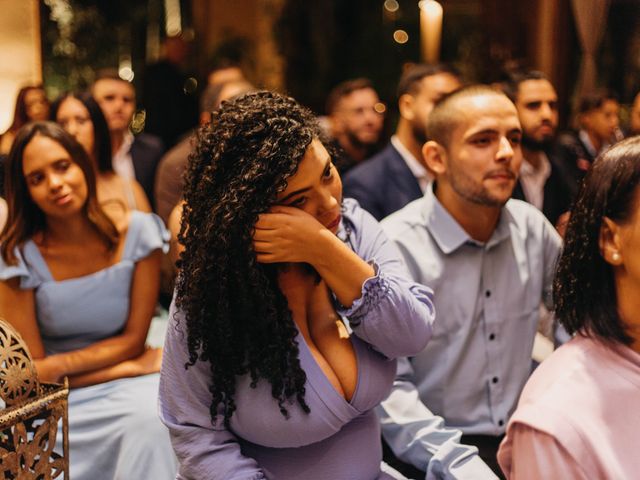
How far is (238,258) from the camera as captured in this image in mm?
1582

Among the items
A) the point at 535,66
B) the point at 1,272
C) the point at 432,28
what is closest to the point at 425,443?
the point at 1,272

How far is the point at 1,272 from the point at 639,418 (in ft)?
6.27

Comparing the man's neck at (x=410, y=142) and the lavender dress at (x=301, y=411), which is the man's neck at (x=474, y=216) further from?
the man's neck at (x=410, y=142)

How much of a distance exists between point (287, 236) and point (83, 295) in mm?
1264

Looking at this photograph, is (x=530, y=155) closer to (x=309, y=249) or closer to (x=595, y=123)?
(x=595, y=123)

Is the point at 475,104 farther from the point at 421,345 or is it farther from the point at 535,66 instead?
Answer: the point at 535,66

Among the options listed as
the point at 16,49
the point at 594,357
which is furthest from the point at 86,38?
the point at 594,357

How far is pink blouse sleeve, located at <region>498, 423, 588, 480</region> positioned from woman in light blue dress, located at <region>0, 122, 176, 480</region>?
1.22 meters

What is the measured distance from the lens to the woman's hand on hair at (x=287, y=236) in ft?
5.18

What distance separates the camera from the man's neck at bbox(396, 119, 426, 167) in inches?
157

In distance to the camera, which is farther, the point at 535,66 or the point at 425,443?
the point at 535,66

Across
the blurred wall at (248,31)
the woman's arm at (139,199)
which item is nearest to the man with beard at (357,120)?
the woman's arm at (139,199)

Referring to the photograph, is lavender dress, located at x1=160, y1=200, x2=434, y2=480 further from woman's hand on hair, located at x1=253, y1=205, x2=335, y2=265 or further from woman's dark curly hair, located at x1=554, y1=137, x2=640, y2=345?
woman's dark curly hair, located at x1=554, y1=137, x2=640, y2=345

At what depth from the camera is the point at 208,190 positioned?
1610 mm
